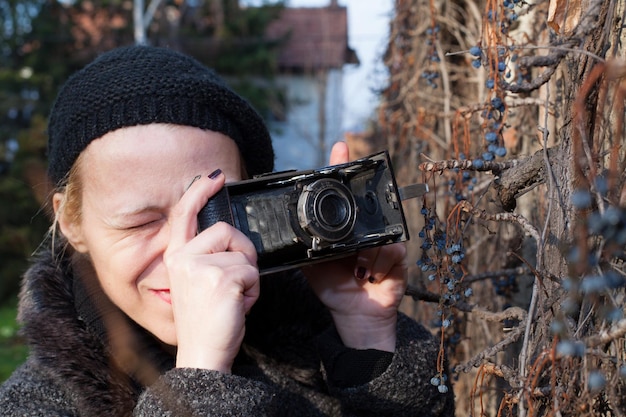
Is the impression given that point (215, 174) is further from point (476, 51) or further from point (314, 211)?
point (476, 51)

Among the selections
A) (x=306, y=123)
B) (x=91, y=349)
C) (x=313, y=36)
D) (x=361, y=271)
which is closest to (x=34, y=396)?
(x=91, y=349)

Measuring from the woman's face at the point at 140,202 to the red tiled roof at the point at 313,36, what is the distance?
804 centimetres

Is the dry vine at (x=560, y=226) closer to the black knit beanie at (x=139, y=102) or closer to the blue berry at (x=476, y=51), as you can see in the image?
the blue berry at (x=476, y=51)

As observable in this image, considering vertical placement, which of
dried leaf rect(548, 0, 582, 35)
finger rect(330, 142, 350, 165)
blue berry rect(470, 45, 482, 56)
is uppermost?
dried leaf rect(548, 0, 582, 35)

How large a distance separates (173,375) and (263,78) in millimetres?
10445

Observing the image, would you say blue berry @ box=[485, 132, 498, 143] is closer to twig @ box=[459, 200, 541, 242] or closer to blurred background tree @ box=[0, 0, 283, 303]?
twig @ box=[459, 200, 541, 242]

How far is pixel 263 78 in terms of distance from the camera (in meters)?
11.3

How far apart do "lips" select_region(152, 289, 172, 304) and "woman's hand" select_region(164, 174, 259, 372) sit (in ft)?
0.38

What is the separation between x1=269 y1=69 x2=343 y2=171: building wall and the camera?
948 cm

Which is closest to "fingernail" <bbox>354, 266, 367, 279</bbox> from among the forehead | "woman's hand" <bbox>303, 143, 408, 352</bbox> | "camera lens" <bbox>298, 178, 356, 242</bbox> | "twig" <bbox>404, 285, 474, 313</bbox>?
"woman's hand" <bbox>303, 143, 408, 352</bbox>

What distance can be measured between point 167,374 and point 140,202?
368mm

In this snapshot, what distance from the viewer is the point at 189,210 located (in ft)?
4.20

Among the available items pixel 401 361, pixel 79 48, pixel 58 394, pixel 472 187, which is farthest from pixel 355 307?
pixel 79 48

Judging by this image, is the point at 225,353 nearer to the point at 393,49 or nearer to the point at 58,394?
the point at 58,394
